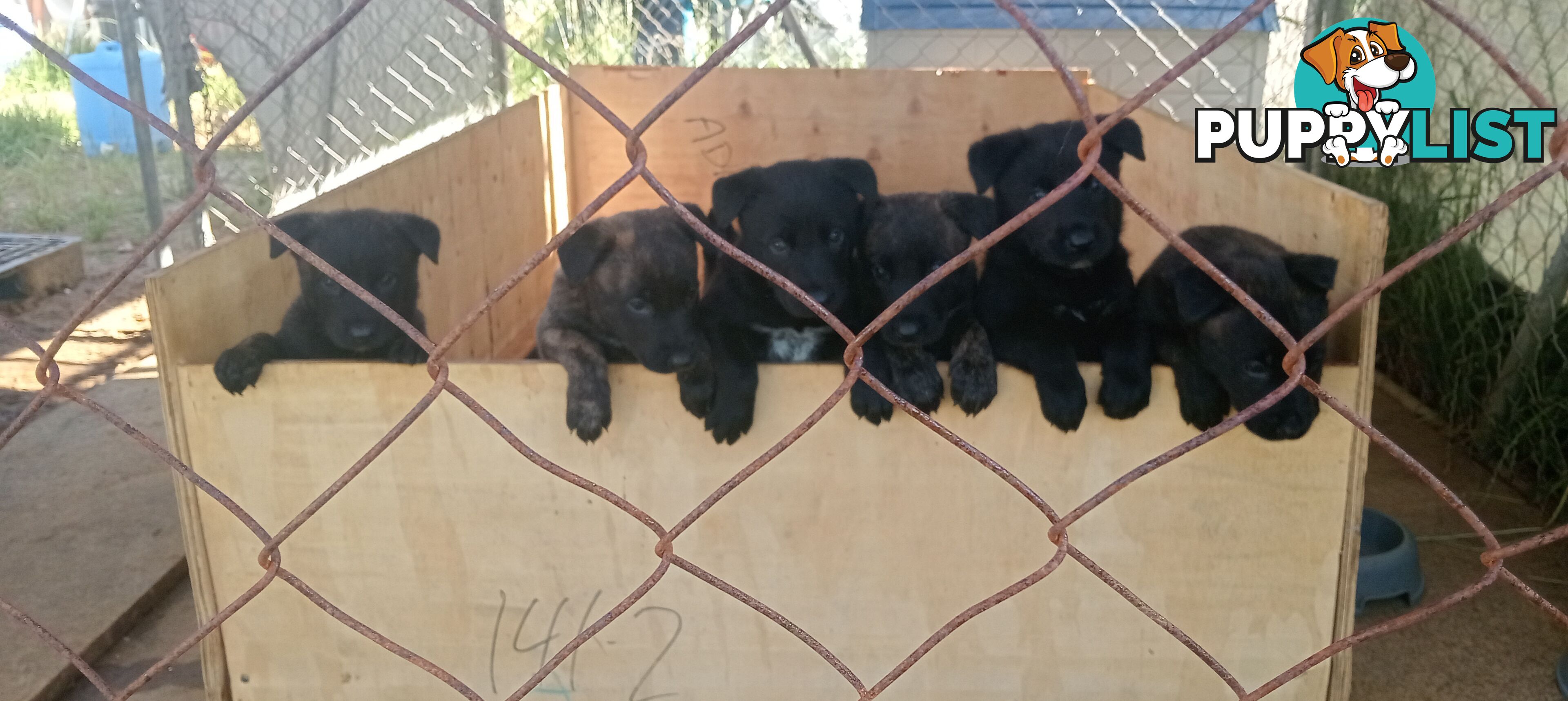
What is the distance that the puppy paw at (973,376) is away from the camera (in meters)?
2.29

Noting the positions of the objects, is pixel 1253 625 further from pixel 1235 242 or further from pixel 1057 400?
pixel 1235 242

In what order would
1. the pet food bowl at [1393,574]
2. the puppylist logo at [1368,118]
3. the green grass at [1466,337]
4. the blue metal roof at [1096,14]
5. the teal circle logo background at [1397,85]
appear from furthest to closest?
1. the blue metal roof at [1096,14]
2. the teal circle logo background at [1397,85]
3. the green grass at [1466,337]
4. the puppylist logo at [1368,118]
5. the pet food bowl at [1393,574]

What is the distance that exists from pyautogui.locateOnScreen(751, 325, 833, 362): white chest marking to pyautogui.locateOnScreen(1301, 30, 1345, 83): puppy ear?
2.36m

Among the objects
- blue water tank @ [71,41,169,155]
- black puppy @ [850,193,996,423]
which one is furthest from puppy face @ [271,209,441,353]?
blue water tank @ [71,41,169,155]

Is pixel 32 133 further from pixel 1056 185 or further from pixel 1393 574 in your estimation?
pixel 1393 574

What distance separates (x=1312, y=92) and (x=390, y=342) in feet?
12.2

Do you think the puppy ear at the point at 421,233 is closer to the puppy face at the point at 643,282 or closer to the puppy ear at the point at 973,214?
the puppy face at the point at 643,282

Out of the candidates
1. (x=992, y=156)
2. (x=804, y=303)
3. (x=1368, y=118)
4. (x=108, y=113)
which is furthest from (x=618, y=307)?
(x=108, y=113)

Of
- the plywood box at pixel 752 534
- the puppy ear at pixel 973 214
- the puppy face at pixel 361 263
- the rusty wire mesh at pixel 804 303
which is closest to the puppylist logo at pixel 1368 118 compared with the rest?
the puppy ear at pixel 973 214

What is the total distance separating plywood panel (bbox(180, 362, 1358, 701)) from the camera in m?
2.29

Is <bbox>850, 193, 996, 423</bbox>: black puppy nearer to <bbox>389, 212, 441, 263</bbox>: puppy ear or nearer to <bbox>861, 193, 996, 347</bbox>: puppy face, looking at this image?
<bbox>861, 193, 996, 347</bbox>: puppy face

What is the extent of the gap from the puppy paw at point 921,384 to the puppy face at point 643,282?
44 cm

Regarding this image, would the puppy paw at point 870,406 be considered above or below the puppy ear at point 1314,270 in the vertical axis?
below

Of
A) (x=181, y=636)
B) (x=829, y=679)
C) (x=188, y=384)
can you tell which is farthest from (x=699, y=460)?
(x=181, y=636)
